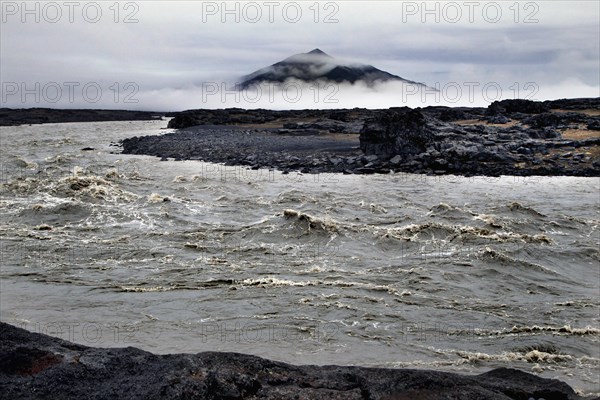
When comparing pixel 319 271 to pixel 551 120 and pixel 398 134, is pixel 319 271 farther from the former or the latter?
pixel 551 120

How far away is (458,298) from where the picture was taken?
13703mm

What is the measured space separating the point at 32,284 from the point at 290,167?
79.3 ft

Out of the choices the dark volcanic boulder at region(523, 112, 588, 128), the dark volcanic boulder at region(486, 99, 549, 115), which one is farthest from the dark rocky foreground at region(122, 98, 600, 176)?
the dark volcanic boulder at region(486, 99, 549, 115)

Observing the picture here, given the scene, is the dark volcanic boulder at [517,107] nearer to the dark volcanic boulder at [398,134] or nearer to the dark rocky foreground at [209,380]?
the dark volcanic boulder at [398,134]

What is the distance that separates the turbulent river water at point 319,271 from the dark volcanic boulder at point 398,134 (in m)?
8.63

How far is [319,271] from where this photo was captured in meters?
15.7

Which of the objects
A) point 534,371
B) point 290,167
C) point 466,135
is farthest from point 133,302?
point 466,135

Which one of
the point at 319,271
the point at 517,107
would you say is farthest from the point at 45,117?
the point at 319,271

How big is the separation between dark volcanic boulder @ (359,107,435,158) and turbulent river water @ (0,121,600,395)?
8.63 m

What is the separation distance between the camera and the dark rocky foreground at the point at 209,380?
193 inches

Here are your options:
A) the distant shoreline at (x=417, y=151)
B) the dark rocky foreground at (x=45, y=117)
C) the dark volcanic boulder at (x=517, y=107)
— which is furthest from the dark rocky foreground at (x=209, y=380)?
the dark rocky foreground at (x=45, y=117)

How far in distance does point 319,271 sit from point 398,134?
23378mm

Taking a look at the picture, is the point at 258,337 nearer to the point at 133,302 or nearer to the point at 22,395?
the point at 133,302

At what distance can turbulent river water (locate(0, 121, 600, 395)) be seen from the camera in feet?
35.7
